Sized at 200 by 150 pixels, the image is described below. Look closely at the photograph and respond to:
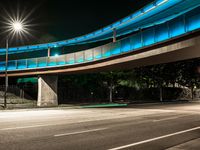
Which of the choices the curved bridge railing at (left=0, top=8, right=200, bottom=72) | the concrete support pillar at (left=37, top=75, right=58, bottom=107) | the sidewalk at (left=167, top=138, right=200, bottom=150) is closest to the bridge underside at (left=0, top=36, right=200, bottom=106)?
the concrete support pillar at (left=37, top=75, right=58, bottom=107)

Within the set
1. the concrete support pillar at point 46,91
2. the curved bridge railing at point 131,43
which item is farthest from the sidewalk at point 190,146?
the concrete support pillar at point 46,91

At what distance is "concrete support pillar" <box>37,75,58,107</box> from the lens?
34.5 metres

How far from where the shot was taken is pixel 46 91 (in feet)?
114

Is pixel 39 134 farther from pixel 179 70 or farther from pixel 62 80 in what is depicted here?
pixel 179 70

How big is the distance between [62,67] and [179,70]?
29.2 meters

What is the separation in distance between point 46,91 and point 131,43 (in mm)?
17117

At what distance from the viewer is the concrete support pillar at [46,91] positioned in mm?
34500

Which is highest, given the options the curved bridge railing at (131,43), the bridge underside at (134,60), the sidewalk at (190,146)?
the curved bridge railing at (131,43)

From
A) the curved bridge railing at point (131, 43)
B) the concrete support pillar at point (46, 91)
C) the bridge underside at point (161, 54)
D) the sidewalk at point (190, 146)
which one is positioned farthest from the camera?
the concrete support pillar at point (46, 91)

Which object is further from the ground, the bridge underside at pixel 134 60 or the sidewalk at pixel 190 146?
the bridge underside at pixel 134 60

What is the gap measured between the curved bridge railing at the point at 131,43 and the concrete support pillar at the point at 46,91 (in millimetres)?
2571

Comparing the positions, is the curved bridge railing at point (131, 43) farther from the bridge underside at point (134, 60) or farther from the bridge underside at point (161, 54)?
the bridge underside at point (134, 60)

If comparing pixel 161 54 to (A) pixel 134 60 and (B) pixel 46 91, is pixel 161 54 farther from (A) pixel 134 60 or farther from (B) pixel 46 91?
(B) pixel 46 91

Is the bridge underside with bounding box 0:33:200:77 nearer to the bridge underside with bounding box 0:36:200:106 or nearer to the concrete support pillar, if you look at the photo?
the bridge underside with bounding box 0:36:200:106
